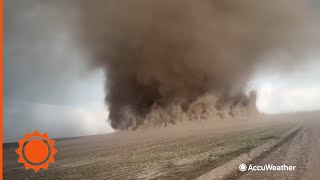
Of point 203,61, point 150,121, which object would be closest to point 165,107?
point 150,121

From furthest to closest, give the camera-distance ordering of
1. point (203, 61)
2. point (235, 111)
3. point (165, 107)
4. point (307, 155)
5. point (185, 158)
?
point (235, 111), point (165, 107), point (203, 61), point (185, 158), point (307, 155)

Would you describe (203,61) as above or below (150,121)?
above

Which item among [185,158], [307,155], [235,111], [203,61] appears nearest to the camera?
[307,155]

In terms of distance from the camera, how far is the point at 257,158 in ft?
44.0

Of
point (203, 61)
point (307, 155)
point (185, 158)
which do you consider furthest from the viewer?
point (203, 61)

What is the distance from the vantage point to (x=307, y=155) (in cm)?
1323

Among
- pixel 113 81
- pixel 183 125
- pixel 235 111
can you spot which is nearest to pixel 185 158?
pixel 183 125

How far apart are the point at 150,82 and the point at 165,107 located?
218 inches

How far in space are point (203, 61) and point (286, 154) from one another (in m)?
38.4

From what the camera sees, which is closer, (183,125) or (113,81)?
(183,125)

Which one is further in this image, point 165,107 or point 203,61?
point 165,107

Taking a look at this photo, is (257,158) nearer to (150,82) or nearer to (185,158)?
(185,158)

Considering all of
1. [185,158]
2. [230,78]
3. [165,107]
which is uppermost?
[230,78]

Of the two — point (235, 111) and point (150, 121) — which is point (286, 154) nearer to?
point (150, 121)
